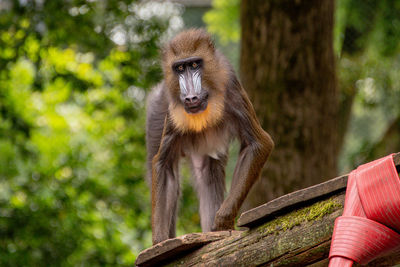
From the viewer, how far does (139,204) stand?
7309mm

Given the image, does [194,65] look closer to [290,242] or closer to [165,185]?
[165,185]

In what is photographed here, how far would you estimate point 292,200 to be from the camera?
2.25 m

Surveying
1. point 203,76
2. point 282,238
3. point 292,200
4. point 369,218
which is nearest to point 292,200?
point 292,200

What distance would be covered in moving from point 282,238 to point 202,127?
4.49ft

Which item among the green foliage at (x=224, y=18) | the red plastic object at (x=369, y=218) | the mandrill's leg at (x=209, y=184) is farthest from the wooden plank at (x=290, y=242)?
the green foliage at (x=224, y=18)

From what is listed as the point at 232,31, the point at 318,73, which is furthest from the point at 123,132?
the point at 318,73

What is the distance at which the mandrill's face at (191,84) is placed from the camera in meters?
3.31

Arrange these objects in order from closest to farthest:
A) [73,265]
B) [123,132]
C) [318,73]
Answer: [318,73] → [73,265] → [123,132]

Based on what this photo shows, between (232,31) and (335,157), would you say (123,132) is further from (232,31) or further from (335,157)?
(335,157)

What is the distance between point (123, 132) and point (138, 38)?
1.34 m

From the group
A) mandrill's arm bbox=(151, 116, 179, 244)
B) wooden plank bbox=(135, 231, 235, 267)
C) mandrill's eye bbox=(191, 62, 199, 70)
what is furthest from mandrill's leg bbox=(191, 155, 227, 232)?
wooden plank bbox=(135, 231, 235, 267)

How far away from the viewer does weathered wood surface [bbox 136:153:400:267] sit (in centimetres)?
→ 214

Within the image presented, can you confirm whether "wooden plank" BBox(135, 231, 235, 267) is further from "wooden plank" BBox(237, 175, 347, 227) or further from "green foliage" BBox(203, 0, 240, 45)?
"green foliage" BBox(203, 0, 240, 45)

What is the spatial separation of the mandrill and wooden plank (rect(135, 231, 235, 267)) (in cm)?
65
